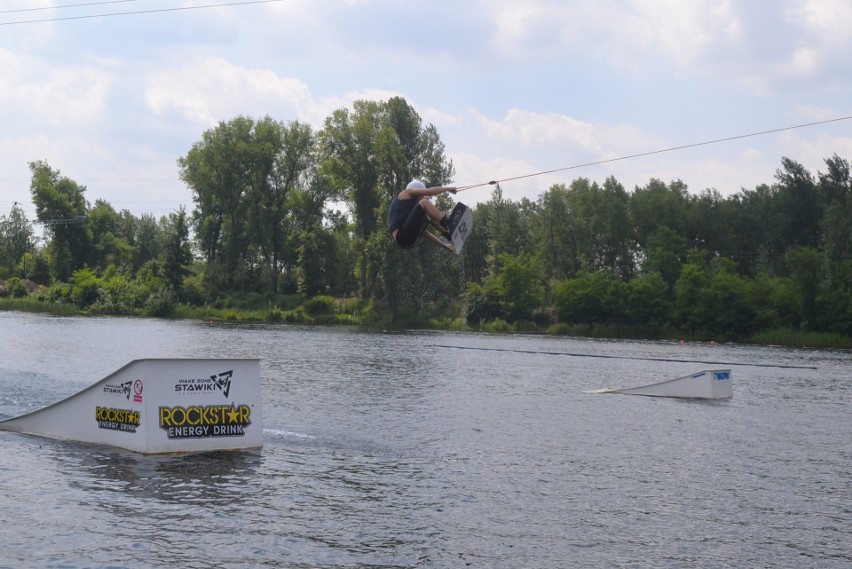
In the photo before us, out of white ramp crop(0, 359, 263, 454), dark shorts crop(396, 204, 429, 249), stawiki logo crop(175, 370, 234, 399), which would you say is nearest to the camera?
white ramp crop(0, 359, 263, 454)

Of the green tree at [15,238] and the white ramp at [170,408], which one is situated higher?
the green tree at [15,238]

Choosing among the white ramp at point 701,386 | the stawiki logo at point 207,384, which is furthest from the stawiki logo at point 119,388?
the white ramp at point 701,386

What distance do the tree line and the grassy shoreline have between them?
22.4 inches

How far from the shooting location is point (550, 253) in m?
105

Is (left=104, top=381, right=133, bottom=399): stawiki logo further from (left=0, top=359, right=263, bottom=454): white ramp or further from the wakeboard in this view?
the wakeboard

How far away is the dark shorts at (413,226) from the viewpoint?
A: 18203 mm

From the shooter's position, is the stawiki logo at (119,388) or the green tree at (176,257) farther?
the green tree at (176,257)

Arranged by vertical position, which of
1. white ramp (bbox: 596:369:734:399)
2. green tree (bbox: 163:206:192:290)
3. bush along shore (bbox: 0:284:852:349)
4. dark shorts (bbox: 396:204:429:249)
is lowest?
white ramp (bbox: 596:369:734:399)

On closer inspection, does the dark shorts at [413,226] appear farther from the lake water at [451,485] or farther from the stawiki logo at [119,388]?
the stawiki logo at [119,388]

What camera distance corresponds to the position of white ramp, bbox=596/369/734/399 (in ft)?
105

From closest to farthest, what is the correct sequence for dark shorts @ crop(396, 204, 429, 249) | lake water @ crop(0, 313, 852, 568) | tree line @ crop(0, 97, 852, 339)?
1. lake water @ crop(0, 313, 852, 568)
2. dark shorts @ crop(396, 204, 429, 249)
3. tree line @ crop(0, 97, 852, 339)

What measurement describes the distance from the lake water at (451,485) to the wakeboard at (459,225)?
4.81 meters

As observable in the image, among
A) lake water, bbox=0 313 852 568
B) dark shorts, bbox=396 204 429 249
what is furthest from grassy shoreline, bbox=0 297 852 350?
dark shorts, bbox=396 204 429 249

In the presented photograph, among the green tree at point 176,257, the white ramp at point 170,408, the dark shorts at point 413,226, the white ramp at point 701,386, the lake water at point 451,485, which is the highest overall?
Result: the green tree at point 176,257
